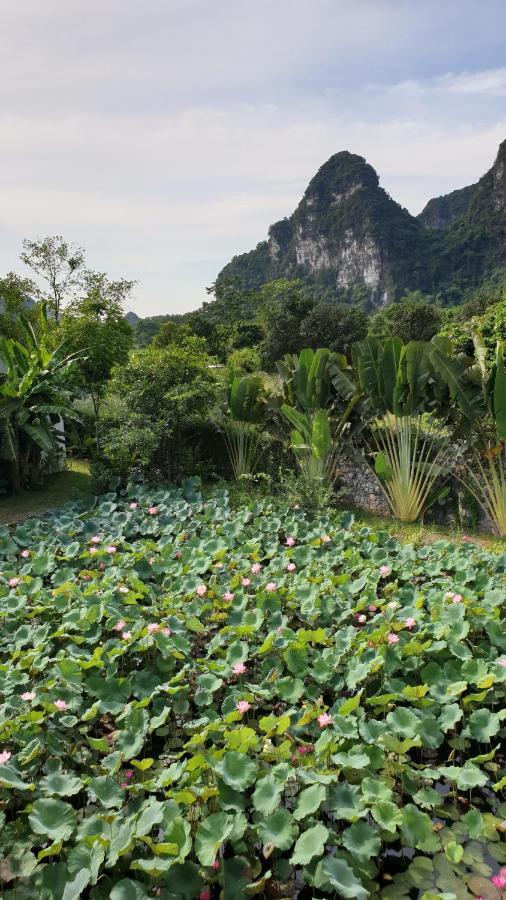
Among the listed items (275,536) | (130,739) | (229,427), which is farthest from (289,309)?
(130,739)

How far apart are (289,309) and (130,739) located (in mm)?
28959

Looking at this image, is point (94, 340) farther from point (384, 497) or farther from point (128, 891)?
point (128, 891)

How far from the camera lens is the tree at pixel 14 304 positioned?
14.2 m

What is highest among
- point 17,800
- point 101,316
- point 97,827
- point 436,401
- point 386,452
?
point 101,316

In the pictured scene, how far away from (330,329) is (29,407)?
888 inches

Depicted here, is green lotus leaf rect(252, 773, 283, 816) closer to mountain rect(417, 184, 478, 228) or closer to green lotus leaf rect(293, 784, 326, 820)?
green lotus leaf rect(293, 784, 326, 820)

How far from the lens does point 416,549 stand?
5293mm

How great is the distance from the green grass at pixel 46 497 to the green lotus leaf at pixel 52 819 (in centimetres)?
493

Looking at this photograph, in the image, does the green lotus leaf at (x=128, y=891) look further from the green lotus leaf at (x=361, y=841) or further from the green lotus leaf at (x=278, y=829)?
the green lotus leaf at (x=361, y=841)

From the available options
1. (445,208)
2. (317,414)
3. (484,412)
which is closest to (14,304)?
(317,414)

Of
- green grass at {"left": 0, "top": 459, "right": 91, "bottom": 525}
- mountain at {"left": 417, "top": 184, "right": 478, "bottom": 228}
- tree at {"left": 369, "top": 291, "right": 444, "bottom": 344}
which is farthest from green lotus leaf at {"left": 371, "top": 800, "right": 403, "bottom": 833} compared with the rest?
mountain at {"left": 417, "top": 184, "right": 478, "bottom": 228}

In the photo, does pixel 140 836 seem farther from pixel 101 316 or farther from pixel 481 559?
pixel 101 316

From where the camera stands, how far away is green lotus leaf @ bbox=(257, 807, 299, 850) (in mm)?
2166

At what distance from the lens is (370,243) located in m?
79.3
